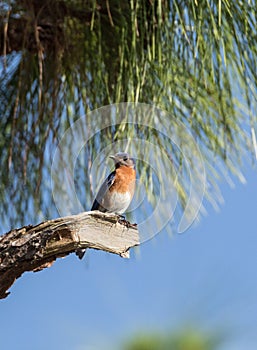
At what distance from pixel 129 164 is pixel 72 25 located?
534 mm

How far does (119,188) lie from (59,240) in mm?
83

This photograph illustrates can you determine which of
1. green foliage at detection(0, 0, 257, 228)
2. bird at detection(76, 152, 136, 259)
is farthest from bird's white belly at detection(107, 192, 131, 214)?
green foliage at detection(0, 0, 257, 228)

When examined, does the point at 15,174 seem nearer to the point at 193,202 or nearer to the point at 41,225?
the point at 193,202

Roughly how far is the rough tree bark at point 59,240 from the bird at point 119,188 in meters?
0.02

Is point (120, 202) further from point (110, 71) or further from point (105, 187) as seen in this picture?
point (110, 71)

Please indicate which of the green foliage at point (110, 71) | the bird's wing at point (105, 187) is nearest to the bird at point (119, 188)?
the bird's wing at point (105, 187)

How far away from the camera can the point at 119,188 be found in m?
0.78

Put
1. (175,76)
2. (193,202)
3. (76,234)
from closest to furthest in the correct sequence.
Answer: (76,234), (193,202), (175,76)

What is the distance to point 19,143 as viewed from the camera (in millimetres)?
1318

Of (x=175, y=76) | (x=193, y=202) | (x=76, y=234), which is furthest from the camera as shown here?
(x=175, y=76)

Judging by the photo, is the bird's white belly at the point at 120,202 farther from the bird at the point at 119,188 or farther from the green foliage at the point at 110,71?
the green foliage at the point at 110,71

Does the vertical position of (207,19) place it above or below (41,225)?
above

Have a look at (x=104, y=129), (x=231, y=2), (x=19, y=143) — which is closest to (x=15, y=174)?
(x=19, y=143)

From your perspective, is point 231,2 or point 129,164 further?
point 231,2
